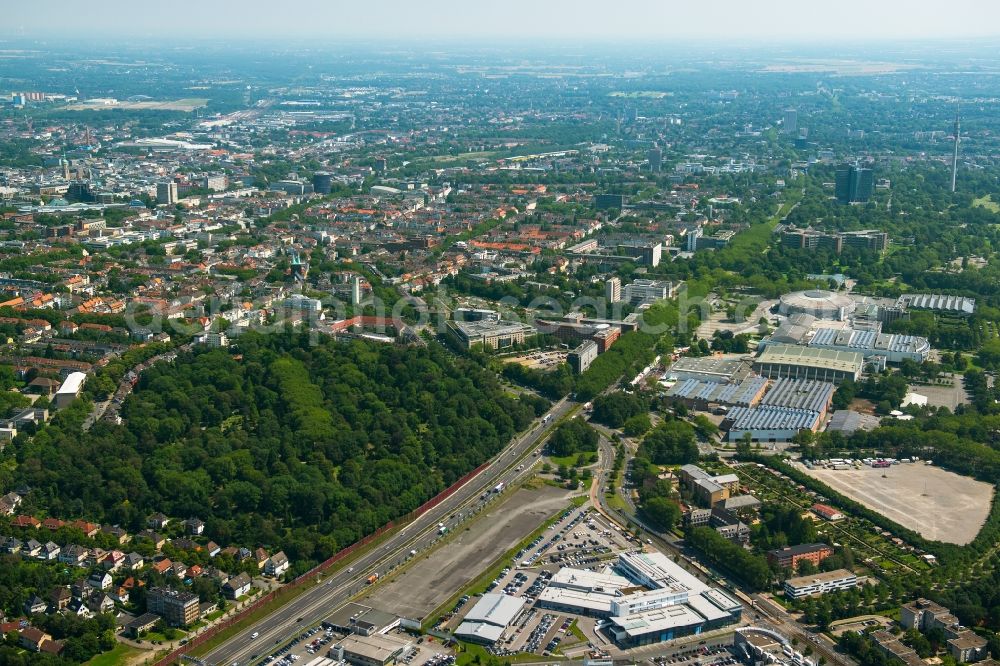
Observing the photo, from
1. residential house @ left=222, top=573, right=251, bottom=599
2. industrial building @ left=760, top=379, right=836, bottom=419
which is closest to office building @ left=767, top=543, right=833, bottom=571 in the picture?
industrial building @ left=760, top=379, right=836, bottom=419

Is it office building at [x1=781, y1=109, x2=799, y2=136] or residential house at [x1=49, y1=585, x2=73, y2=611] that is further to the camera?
office building at [x1=781, y1=109, x2=799, y2=136]

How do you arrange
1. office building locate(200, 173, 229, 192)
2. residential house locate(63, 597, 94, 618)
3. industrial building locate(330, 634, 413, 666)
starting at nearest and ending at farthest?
industrial building locate(330, 634, 413, 666) < residential house locate(63, 597, 94, 618) < office building locate(200, 173, 229, 192)

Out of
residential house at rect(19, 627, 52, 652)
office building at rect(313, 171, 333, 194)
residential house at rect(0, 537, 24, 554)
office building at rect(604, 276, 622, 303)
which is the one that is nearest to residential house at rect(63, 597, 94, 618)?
residential house at rect(19, 627, 52, 652)

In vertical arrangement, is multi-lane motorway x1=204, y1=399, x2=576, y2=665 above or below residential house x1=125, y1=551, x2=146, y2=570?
below

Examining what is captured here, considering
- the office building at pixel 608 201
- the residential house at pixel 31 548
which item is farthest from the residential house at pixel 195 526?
the office building at pixel 608 201

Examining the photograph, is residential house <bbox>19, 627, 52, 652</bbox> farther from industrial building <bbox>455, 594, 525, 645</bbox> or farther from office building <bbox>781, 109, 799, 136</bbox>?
office building <bbox>781, 109, 799, 136</bbox>

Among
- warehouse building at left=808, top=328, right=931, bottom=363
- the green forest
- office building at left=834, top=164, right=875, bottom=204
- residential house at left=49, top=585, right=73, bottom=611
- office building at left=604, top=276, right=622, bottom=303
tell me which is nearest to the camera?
residential house at left=49, top=585, right=73, bottom=611

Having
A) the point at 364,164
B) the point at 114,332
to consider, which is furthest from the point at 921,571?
the point at 364,164

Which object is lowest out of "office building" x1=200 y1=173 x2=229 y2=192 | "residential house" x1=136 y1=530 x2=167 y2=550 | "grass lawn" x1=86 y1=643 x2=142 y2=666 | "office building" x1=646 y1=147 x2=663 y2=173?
"grass lawn" x1=86 y1=643 x2=142 y2=666
